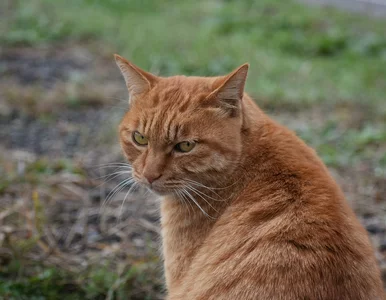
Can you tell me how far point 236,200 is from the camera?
7.69ft

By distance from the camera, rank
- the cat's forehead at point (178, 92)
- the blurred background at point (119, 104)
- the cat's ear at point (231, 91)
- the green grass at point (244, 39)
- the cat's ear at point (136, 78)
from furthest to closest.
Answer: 1. the green grass at point (244, 39)
2. the blurred background at point (119, 104)
3. the cat's ear at point (136, 78)
4. the cat's forehead at point (178, 92)
5. the cat's ear at point (231, 91)

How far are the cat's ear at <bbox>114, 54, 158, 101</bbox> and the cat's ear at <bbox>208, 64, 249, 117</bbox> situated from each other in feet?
1.14

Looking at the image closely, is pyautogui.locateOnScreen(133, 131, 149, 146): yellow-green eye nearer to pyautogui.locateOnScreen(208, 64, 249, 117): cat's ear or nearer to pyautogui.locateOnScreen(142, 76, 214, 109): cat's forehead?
pyautogui.locateOnScreen(142, 76, 214, 109): cat's forehead

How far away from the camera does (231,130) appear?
2.39 meters

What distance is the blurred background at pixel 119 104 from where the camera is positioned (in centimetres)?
314

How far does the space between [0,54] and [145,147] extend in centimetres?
475

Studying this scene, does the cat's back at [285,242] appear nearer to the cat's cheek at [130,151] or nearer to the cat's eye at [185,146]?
the cat's eye at [185,146]

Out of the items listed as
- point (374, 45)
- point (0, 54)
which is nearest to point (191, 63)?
point (0, 54)

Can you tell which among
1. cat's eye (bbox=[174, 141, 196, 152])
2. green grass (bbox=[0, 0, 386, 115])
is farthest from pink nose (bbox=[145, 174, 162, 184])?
green grass (bbox=[0, 0, 386, 115])

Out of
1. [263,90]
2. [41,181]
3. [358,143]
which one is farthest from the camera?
[263,90]

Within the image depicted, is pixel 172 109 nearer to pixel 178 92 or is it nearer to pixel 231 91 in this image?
pixel 178 92

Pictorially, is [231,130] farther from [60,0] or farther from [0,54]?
[60,0]

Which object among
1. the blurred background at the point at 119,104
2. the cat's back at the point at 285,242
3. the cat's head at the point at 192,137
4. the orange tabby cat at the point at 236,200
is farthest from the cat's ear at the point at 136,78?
the blurred background at the point at 119,104

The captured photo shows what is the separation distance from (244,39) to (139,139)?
568cm
